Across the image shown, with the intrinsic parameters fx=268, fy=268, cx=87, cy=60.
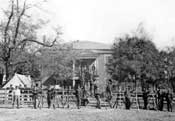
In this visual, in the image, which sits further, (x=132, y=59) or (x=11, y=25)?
(x=132, y=59)

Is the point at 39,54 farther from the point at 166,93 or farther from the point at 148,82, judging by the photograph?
the point at 166,93

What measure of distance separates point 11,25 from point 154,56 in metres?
17.3

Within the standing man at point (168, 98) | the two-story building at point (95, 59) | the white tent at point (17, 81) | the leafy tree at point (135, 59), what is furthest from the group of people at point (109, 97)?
the two-story building at point (95, 59)

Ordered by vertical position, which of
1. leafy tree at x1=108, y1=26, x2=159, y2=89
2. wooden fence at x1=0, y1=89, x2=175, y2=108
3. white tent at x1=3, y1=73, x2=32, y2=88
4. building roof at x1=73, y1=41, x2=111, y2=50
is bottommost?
wooden fence at x1=0, y1=89, x2=175, y2=108

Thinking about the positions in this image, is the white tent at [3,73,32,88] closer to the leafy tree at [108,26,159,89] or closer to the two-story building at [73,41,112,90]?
the leafy tree at [108,26,159,89]

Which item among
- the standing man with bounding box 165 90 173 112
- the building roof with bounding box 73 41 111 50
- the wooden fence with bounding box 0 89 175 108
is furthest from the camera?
the building roof with bounding box 73 41 111 50

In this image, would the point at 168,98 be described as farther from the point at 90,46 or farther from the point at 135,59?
the point at 90,46

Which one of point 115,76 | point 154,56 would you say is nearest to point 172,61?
point 154,56

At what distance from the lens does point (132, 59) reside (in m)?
33.9

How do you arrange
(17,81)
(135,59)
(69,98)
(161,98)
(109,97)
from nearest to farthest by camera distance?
(161,98) → (109,97) → (69,98) → (17,81) → (135,59)

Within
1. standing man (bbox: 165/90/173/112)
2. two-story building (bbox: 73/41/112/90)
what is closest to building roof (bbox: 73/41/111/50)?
two-story building (bbox: 73/41/112/90)

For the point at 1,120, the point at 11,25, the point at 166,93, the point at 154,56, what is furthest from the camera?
the point at 154,56

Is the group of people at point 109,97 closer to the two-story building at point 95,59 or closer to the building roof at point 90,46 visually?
the two-story building at point 95,59

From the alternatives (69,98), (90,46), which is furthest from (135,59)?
(90,46)
